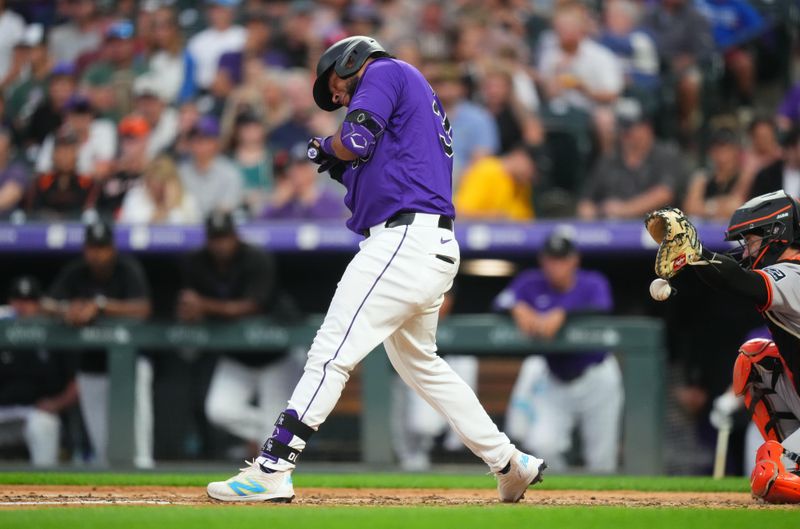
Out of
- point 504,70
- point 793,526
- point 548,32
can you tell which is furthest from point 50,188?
point 793,526

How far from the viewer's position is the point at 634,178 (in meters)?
8.65

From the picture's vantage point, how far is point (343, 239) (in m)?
8.14

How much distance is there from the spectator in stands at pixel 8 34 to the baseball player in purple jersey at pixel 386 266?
25.8 ft

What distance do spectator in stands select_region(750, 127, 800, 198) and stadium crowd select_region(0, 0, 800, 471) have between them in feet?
0.04

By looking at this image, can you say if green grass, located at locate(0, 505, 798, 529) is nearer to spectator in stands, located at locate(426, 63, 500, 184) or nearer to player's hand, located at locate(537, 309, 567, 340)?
player's hand, located at locate(537, 309, 567, 340)

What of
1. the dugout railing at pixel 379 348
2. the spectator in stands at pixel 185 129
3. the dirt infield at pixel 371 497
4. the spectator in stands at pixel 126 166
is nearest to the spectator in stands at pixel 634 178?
the dugout railing at pixel 379 348

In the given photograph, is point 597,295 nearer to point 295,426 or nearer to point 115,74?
point 295,426

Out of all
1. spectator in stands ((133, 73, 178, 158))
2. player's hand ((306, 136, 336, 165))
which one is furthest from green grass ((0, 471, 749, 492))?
spectator in stands ((133, 73, 178, 158))

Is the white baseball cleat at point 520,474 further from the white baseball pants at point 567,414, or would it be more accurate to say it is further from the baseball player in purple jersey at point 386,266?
the white baseball pants at point 567,414

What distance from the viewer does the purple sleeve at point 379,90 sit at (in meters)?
4.36

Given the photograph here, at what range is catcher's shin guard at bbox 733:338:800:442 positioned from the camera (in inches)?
192

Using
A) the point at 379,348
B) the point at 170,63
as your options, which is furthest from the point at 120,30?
the point at 379,348

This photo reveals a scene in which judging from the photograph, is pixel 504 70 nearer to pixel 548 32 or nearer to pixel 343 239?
pixel 548 32

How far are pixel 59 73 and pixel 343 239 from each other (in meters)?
4.16
